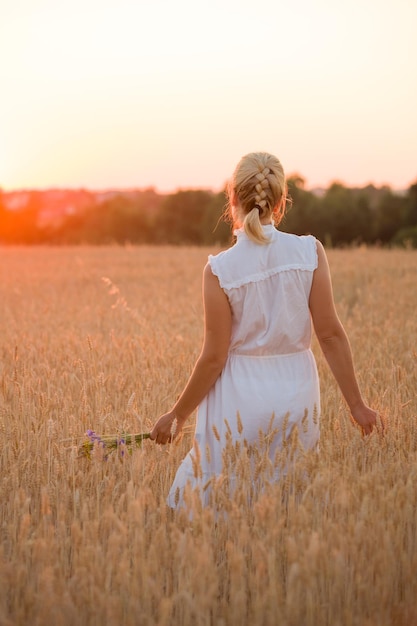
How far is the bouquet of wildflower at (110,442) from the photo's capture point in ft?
10.5

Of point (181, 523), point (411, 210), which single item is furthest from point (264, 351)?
point (411, 210)

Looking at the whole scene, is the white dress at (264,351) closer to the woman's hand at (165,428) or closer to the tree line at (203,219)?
the woman's hand at (165,428)

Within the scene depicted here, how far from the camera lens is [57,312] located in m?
8.80

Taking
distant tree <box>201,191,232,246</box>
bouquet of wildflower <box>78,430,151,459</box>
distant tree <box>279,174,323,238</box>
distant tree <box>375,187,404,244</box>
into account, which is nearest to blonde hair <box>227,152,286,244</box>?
bouquet of wildflower <box>78,430,151,459</box>

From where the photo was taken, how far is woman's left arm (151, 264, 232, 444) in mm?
2906

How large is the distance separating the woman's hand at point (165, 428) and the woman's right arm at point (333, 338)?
0.63 meters

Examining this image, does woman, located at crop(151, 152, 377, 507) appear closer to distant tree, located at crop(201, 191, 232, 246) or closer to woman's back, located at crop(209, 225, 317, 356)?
woman's back, located at crop(209, 225, 317, 356)

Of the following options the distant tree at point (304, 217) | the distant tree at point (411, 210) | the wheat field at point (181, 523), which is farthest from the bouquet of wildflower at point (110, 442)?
the distant tree at point (304, 217)

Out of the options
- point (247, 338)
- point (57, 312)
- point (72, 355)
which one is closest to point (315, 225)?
point (57, 312)

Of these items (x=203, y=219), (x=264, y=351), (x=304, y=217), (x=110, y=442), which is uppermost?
(x=203, y=219)

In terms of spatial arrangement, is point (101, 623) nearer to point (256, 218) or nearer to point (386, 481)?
point (386, 481)

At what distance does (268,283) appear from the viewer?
2.95 meters

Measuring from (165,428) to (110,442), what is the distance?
335 mm

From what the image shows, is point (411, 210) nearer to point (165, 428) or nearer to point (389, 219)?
point (389, 219)
